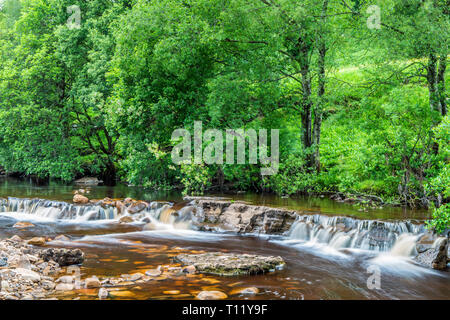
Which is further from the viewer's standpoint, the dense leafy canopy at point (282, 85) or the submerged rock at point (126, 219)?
the submerged rock at point (126, 219)

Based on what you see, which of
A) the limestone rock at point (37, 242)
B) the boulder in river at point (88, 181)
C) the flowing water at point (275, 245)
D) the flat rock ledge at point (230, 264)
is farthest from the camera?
the boulder in river at point (88, 181)

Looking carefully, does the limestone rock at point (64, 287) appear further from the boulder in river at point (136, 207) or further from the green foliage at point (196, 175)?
the green foliage at point (196, 175)

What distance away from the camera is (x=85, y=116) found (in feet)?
79.4

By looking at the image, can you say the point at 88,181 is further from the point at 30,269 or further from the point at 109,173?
the point at 30,269

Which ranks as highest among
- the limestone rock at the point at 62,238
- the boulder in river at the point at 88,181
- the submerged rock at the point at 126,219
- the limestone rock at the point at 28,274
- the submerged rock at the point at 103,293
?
the boulder in river at the point at 88,181

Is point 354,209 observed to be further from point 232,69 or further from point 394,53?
point 232,69

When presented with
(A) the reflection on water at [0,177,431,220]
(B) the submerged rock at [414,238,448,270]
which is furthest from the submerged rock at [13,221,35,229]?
(B) the submerged rock at [414,238,448,270]

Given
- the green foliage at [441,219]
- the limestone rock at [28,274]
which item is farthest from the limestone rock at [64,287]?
the green foliage at [441,219]

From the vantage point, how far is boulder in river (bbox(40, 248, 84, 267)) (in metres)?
7.73

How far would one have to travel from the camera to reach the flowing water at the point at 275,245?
22.5ft

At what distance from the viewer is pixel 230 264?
7.62 meters

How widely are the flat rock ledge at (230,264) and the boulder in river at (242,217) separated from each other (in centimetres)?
339

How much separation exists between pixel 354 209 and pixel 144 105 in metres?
9.47

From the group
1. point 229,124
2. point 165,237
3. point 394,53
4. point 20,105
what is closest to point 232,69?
point 229,124
